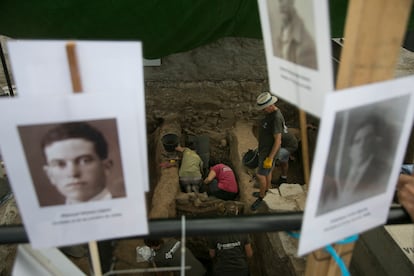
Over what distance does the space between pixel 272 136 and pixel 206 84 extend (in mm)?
1370

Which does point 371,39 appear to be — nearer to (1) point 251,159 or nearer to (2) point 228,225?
(2) point 228,225

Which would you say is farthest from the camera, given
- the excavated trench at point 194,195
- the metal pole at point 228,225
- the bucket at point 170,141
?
the bucket at point 170,141

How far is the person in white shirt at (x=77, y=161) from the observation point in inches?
19.1

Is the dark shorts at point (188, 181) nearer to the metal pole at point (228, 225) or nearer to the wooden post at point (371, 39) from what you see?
the metal pole at point (228, 225)

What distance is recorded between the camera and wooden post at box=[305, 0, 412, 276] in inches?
19.7

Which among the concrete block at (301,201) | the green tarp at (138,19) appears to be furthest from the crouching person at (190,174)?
the green tarp at (138,19)

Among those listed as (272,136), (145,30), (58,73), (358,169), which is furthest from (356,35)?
(272,136)

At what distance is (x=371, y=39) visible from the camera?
0.51 m

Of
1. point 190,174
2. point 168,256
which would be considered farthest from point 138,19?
point 190,174

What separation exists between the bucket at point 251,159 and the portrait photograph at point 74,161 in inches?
135

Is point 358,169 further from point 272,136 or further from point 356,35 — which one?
point 272,136

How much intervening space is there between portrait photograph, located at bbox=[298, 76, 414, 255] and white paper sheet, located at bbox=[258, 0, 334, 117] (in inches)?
2.4

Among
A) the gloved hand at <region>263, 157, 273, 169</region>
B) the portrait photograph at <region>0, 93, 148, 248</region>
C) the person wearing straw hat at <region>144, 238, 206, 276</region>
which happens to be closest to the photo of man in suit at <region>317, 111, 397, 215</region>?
the portrait photograph at <region>0, 93, 148, 248</region>

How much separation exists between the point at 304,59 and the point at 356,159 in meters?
0.18
